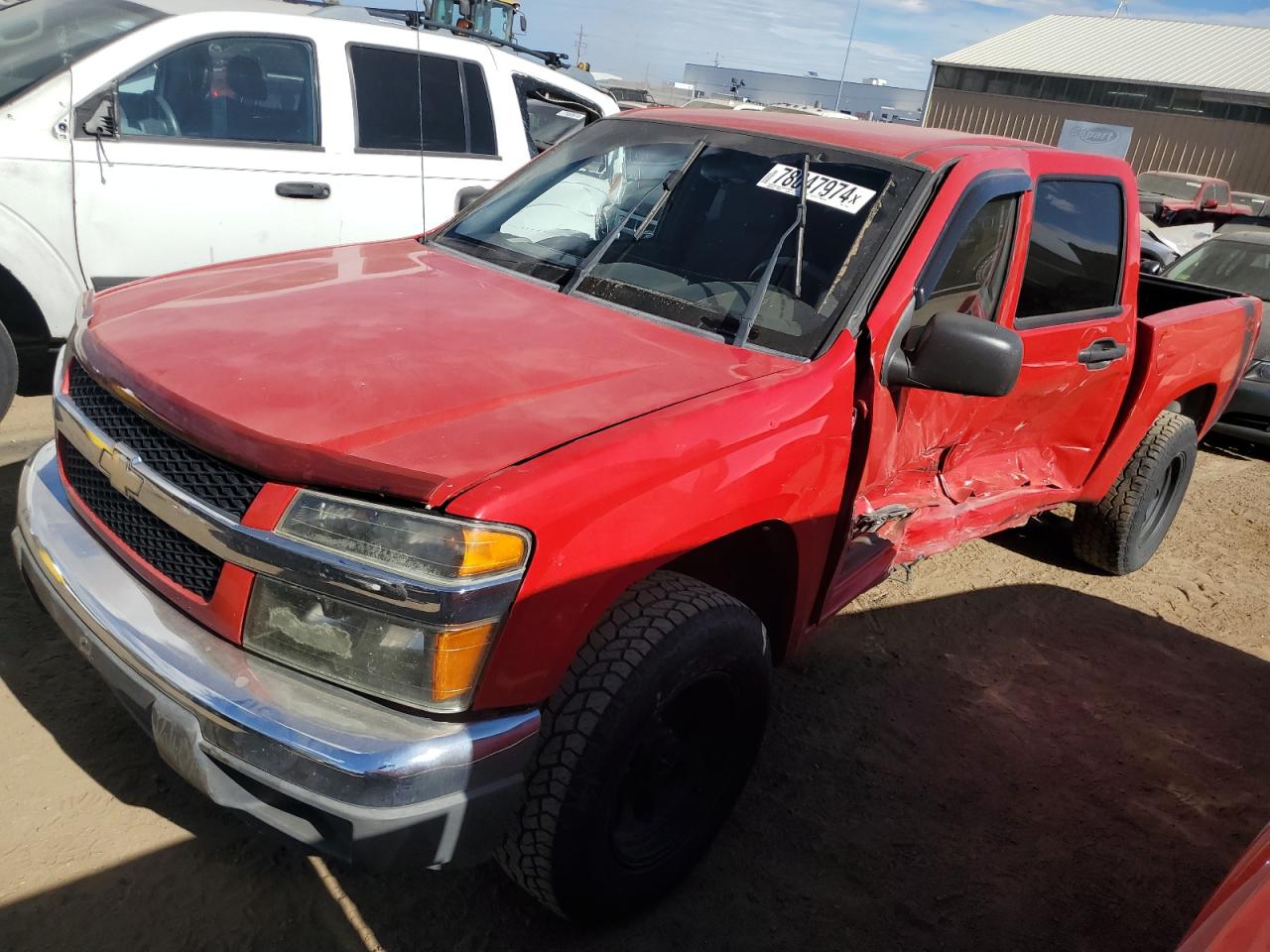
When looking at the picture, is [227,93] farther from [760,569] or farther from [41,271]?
[760,569]

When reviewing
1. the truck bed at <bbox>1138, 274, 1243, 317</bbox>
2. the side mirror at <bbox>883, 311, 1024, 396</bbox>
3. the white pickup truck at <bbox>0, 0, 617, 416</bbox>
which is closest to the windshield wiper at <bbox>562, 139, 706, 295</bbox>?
the side mirror at <bbox>883, 311, 1024, 396</bbox>

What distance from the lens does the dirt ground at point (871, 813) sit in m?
2.29

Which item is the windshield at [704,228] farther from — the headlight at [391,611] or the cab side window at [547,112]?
the cab side window at [547,112]

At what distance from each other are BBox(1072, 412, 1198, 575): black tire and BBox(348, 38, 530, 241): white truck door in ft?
11.2

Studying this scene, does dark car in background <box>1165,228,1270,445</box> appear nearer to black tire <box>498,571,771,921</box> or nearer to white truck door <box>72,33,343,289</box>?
black tire <box>498,571,771,921</box>

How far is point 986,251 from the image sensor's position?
3135 millimetres

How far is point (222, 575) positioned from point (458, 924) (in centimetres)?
101

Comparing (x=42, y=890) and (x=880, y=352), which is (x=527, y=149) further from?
(x=42, y=890)

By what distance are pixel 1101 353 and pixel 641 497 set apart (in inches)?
96.5

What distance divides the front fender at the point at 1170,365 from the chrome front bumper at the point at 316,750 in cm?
311

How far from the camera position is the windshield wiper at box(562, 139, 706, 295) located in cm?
293

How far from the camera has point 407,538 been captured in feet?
5.78

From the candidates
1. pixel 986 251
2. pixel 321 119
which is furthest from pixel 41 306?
pixel 986 251

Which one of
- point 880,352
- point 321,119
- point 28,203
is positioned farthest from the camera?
point 321,119
